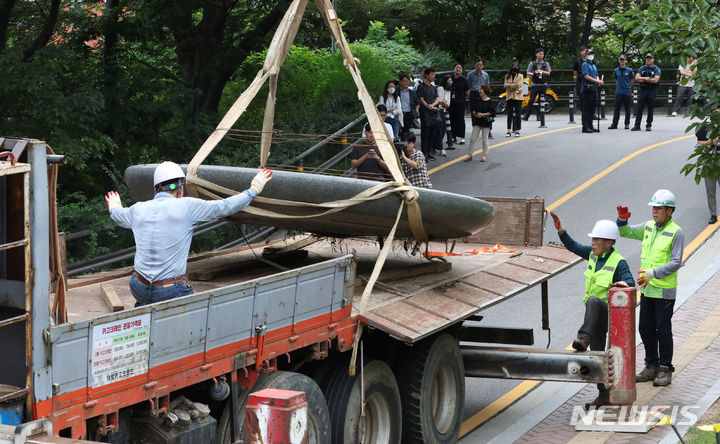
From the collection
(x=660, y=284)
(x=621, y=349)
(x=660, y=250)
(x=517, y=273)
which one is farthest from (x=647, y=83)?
(x=621, y=349)

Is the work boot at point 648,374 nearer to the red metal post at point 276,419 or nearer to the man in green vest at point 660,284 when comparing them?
the man in green vest at point 660,284

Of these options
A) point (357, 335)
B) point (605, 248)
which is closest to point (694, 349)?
point (605, 248)

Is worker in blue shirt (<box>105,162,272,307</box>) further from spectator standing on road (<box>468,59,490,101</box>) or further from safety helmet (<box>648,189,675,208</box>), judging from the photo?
spectator standing on road (<box>468,59,490,101</box>)

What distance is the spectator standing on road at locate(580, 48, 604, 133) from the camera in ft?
88.3

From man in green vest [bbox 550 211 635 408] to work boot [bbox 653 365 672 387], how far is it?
Answer: 101 centimetres

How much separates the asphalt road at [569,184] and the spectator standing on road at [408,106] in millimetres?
1313

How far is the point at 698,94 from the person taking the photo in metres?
9.49

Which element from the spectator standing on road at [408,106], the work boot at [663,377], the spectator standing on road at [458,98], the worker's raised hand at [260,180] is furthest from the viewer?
the spectator standing on road at [458,98]

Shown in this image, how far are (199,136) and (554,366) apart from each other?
11.6 meters

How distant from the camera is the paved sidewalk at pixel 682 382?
9.34 metres

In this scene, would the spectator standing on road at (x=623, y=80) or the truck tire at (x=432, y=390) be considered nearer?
the truck tire at (x=432, y=390)

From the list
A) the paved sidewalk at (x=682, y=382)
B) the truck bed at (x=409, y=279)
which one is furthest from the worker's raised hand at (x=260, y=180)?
the paved sidewalk at (x=682, y=382)

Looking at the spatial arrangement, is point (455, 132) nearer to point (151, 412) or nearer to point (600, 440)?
point (600, 440)

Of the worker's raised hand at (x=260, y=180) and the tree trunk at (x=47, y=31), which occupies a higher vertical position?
the tree trunk at (x=47, y=31)
